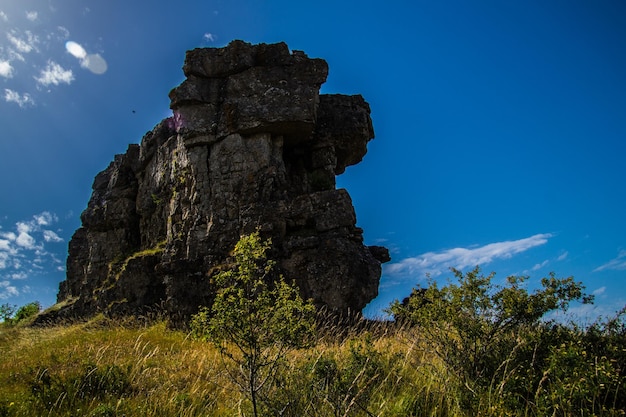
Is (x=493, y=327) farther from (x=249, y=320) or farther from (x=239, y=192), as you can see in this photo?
(x=239, y=192)

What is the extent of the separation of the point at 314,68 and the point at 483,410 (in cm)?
2069

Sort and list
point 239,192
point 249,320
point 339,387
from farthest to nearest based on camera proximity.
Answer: point 239,192, point 339,387, point 249,320

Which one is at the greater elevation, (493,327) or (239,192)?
(239,192)

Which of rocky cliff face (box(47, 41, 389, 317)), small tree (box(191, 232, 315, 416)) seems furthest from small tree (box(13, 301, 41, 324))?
small tree (box(191, 232, 315, 416))

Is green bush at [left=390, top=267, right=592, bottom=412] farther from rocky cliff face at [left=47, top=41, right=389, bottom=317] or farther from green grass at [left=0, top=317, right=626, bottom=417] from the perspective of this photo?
rocky cliff face at [left=47, top=41, right=389, bottom=317]

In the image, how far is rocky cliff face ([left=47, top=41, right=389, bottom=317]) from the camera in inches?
753

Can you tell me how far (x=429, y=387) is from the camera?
7.26 metres

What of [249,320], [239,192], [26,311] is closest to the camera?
[249,320]

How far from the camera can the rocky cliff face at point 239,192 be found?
19.1 metres

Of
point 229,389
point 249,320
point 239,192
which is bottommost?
point 229,389

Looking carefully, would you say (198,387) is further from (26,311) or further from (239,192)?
(26,311)

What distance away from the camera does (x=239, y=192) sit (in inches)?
826

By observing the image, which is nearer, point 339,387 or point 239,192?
point 339,387

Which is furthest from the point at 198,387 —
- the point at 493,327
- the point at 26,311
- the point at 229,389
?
the point at 26,311
